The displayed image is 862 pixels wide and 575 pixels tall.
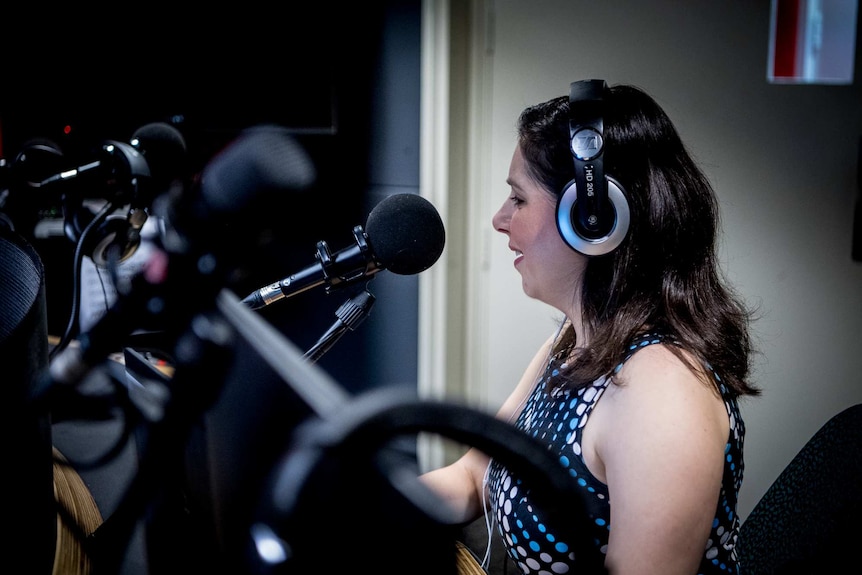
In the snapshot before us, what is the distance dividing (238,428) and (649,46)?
181 centimetres

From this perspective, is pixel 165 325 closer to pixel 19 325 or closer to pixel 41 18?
pixel 19 325

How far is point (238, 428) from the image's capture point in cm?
41

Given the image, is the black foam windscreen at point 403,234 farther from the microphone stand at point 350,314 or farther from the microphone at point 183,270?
the microphone at point 183,270

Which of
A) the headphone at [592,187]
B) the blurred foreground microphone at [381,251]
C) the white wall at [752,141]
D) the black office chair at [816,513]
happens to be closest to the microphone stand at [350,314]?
the blurred foreground microphone at [381,251]

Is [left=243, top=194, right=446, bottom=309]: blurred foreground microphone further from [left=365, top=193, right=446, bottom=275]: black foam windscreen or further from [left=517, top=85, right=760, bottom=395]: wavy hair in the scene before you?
[left=517, top=85, right=760, bottom=395]: wavy hair

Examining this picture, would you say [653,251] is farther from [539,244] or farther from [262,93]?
[262,93]

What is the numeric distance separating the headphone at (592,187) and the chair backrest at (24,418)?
64 cm

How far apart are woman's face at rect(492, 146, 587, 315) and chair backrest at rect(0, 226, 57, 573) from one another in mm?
676

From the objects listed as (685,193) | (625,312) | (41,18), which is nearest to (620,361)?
(625,312)

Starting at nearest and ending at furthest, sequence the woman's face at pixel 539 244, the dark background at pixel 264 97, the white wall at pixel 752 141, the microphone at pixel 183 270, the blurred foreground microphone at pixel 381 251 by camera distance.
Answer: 1. the microphone at pixel 183 270
2. the blurred foreground microphone at pixel 381 251
3. the woman's face at pixel 539 244
4. the dark background at pixel 264 97
5. the white wall at pixel 752 141

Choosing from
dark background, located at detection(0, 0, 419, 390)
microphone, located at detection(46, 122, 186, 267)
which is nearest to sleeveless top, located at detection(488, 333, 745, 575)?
microphone, located at detection(46, 122, 186, 267)

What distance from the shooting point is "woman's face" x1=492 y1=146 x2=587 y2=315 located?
3.32 feet

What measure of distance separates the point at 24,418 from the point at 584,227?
0.69m

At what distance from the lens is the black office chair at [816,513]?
758 mm
